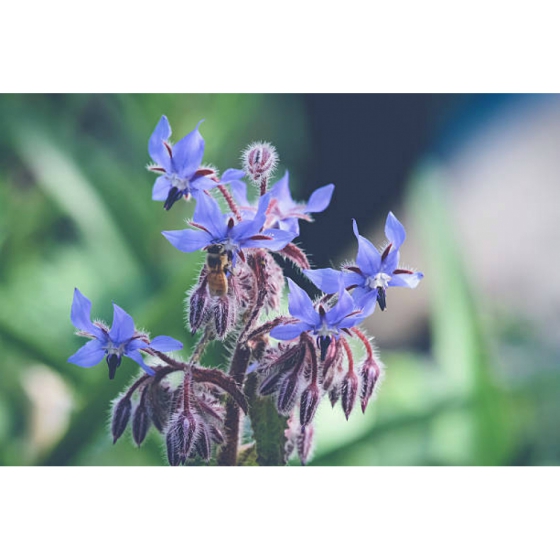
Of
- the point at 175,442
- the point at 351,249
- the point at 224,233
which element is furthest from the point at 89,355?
the point at 351,249

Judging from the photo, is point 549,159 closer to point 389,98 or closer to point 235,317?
point 389,98

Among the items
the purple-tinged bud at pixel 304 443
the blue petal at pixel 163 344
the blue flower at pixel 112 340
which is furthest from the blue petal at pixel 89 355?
the purple-tinged bud at pixel 304 443

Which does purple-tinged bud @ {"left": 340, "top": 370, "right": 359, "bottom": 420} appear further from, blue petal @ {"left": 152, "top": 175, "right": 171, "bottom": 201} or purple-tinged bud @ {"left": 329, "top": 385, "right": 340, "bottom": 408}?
blue petal @ {"left": 152, "top": 175, "right": 171, "bottom": 201}

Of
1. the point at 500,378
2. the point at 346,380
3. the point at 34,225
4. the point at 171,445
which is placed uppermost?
the point at 34,225

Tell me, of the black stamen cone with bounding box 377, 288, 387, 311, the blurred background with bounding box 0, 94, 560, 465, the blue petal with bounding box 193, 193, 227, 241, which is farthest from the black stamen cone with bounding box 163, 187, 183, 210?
the blurred background with bounding box 0, 94, 560, 465

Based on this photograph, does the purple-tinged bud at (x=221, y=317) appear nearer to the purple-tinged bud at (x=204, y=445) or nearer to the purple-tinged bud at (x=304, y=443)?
the purple-tinged bud at (x=204, y=445)
